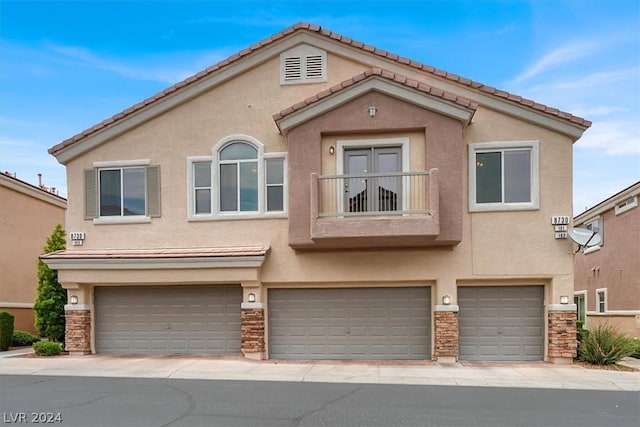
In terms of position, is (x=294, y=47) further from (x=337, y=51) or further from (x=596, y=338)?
(x=596, y=338)

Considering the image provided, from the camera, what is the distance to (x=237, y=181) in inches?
468

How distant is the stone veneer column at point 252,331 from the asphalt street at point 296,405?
7.70ft

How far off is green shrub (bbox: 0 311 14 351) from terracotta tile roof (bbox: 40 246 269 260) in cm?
341

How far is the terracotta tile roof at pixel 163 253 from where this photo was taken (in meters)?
11.2

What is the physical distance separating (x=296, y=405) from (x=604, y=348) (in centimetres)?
822

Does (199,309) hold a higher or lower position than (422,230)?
lower

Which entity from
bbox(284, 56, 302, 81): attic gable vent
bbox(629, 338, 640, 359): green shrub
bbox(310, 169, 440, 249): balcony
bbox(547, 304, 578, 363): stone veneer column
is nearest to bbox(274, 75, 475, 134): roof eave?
bbox(284, 56, 302, 81): attic gable vent

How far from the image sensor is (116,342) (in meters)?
12.2

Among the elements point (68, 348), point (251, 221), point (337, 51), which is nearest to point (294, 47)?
point (337, 51)

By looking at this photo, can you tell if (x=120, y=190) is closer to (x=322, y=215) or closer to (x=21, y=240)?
(x=322, y=215)

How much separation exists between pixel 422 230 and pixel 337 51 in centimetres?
561

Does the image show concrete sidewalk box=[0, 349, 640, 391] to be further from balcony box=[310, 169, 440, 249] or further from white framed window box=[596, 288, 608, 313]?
white framed window box=[596, 288, 608, 313]

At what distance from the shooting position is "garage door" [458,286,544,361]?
1109 centimetres

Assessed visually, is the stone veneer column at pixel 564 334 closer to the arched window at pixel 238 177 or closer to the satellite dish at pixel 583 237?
the satellite dish at pixel 583 237
